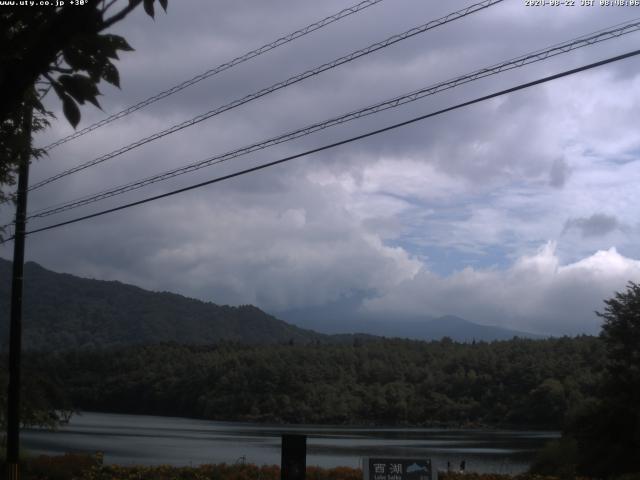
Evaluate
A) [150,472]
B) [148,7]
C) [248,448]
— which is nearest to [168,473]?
[150,472]

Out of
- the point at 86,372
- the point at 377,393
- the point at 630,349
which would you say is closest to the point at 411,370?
the point at 377,393

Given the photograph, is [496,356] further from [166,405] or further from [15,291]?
[15,291]

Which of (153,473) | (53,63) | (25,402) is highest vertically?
(53,63)

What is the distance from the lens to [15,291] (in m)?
19.1

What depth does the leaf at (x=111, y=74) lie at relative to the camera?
431 centimetres

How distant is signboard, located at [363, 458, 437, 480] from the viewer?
38.6ft

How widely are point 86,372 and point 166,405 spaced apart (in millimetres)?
13087

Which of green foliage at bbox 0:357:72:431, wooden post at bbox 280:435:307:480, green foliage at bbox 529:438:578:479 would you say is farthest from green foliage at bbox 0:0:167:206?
green foliage at bbox 529:438:578:479

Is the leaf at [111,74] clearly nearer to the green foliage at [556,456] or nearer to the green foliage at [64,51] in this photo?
the green foliage at [64,51]

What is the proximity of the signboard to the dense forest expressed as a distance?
63.5 metres

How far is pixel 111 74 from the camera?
14.2ft

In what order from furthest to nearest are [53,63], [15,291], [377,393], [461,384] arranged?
[377,393] → [461,384] → [15,291] → [53,63]

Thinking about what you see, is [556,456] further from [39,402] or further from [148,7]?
[148,7]

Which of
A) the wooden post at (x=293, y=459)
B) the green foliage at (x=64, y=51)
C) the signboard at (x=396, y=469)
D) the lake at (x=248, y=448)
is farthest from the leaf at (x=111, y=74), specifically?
the lake at (x=248, y=448)
